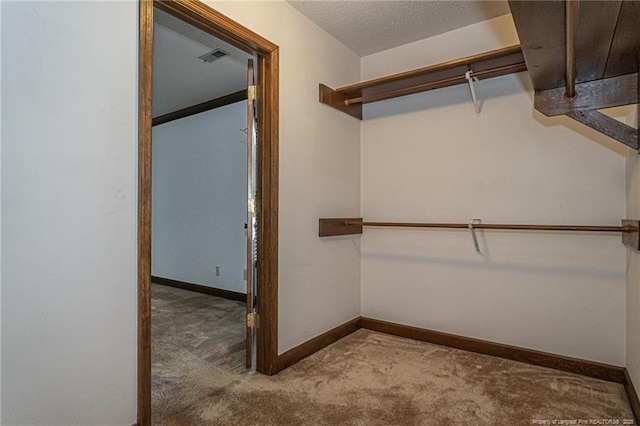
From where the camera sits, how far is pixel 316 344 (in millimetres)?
2549

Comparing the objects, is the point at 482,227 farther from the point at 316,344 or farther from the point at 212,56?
the point at 212,56

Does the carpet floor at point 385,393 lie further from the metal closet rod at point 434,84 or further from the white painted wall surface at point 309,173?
the metal closet rod at point 434,84

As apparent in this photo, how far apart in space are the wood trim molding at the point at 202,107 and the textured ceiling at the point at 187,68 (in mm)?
59

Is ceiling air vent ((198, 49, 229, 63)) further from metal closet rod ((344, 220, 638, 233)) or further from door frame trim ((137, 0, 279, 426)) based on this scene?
metal closet rod ((344, 220, 638, 233))

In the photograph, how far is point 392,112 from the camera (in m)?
2.96

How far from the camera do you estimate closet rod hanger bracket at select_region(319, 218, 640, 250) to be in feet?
6.15

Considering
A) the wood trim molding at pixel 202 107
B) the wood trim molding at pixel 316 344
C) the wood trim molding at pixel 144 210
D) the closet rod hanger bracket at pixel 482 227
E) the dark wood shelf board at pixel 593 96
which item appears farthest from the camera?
the wood trim molding at pixel 202 107

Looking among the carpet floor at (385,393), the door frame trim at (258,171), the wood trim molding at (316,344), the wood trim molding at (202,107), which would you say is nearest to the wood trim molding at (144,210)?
the door frame trim at (258,171)

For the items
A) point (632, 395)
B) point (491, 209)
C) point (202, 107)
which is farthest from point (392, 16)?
point (202, 107)

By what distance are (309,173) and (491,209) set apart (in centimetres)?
131

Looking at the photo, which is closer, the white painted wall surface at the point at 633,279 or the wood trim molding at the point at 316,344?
the white painted wall surface at the point at 633,279

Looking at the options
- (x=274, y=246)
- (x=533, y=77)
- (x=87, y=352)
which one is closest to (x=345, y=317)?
(x=274, y=246)

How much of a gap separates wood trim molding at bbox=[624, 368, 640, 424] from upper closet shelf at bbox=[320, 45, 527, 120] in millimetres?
1840

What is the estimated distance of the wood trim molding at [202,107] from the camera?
165 inches
